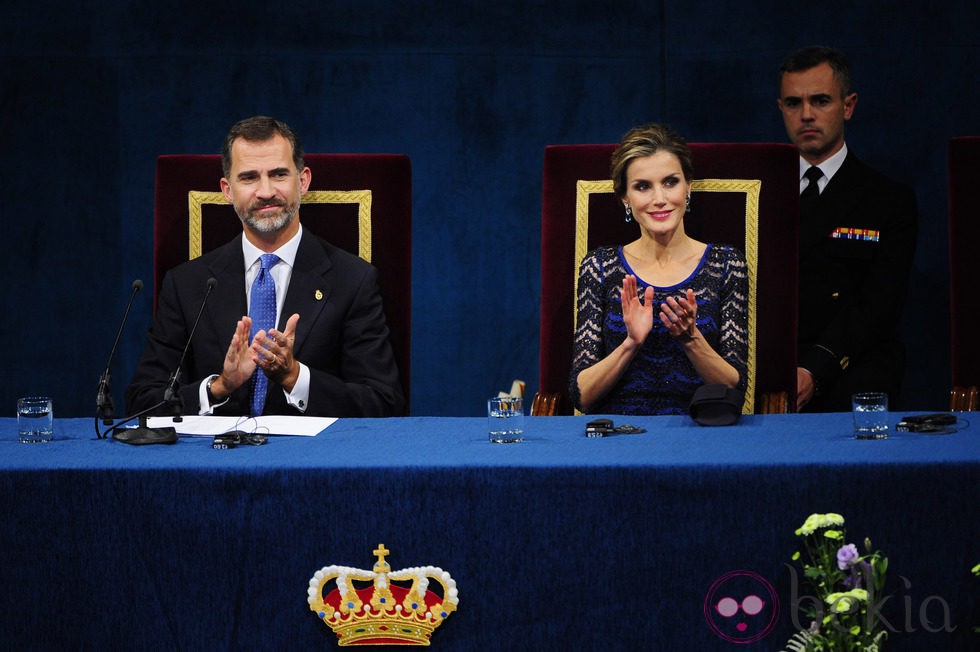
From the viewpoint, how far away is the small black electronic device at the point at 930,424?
191cm

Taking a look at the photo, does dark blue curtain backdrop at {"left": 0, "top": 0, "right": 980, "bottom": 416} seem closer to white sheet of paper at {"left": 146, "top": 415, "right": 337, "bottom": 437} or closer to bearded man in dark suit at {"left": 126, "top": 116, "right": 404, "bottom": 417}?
bearded man in dark suit at {"left": 126, "top": 116, "right": 404, "bottom": 417}

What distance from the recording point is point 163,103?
3.70 meters

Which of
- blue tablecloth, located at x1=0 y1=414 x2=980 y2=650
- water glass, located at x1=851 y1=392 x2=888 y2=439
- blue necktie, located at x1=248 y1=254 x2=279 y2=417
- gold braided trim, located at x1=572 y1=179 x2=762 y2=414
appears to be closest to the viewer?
blue tablecloth, located at x1=0 y1=414 x2=980 y2=650

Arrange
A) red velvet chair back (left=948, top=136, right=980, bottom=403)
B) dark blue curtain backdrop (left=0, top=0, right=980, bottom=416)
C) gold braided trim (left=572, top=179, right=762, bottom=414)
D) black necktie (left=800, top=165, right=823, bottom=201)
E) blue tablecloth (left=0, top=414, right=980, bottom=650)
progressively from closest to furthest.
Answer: blue tablecloth (left=0, top=414, right=980, bottom=650) < gold braided trim (left=572, top=179, right=762, bottom=414) < red velvet chair back (left=948, top=136, right=980, bottom=403) < black necktie (left=800, top=165, right=823, bottom=201) < dark blue curtain backdrop (left=0, top=0, right=980, bottom=416)

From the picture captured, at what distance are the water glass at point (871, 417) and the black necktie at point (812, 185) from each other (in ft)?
4.77

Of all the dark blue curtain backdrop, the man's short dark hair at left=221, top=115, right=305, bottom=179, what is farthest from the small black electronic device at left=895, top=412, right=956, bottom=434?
the dark blue curtain backdrop

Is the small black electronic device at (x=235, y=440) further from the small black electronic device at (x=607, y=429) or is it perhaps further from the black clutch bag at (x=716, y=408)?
the black clutch bag at (x=716, y=408)

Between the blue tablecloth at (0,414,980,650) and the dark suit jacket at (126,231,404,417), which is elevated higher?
the dark suit jacket at (126,231,404,417)

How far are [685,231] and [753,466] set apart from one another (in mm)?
1256

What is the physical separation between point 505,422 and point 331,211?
1092 millimetres

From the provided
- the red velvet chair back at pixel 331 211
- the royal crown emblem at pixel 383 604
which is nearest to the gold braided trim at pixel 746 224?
the red velvet chair back at pixel 331 211

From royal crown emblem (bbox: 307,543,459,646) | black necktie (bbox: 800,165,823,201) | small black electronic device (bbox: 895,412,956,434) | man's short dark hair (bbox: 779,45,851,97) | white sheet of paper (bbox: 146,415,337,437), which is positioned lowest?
royal crown emblem (bbox: 307,543,459,646)

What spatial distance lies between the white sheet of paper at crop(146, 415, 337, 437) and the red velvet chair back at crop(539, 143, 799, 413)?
85 centimetres

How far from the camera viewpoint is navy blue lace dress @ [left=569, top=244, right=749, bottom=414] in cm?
258
